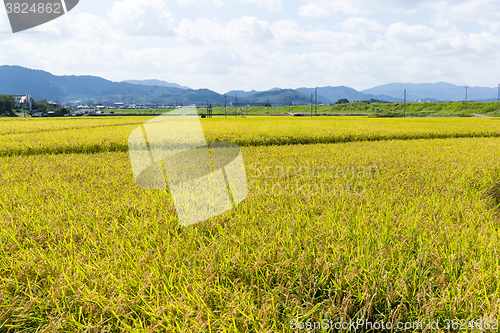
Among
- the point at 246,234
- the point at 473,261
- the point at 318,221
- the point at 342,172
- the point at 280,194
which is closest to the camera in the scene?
the point at 473,261

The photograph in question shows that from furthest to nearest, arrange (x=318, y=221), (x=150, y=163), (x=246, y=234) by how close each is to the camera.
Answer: (x=150, y=163), (x=318, y=221), (x=246, y=234)

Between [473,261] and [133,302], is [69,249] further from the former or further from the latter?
[473,261]

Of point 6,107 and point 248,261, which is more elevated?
point 6,107

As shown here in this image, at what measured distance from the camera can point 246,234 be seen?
2.11 m

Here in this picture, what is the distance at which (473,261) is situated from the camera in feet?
5.32

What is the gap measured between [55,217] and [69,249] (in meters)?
0.77

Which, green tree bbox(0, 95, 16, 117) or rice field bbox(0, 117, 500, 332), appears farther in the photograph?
green tree bbox(0, 95, 16, 117)

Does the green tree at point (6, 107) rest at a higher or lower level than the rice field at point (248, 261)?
higher

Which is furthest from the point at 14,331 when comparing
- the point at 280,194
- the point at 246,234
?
the point at 280,194

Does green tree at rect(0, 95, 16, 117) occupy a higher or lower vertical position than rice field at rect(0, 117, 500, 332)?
higher

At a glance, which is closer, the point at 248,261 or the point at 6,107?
the point at 248,261

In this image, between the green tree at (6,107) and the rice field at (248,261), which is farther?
the green tree at (6,107)

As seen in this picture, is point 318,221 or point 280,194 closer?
point 318,221

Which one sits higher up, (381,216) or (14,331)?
(381,216)
